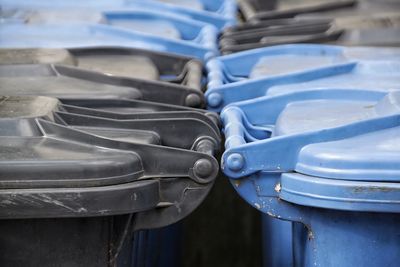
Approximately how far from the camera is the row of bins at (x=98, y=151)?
1.70 m

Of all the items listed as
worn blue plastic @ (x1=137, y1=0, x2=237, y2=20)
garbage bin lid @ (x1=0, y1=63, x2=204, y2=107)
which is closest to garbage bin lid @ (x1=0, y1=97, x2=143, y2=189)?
garbage bin lid @ (x1=0, y1=63, x2=204, y2=107)

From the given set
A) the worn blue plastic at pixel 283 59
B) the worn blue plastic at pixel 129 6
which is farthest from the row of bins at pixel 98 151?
the worn blue plastic at pixel 129 6

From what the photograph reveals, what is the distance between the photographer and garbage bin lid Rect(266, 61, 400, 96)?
2543mm

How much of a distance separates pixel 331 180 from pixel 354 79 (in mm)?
989

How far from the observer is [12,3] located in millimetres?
3830

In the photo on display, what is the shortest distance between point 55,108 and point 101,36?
1272 mm

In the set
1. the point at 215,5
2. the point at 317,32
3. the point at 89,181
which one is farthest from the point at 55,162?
the point at 215,5

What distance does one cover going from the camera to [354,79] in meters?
2.71

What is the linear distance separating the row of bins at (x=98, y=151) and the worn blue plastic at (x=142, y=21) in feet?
1.46

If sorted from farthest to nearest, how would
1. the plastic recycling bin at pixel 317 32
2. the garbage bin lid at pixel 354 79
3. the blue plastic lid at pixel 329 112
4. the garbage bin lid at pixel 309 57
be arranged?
the plastic recycling bin at pixel 317 32, the garbage bin lid at pixel 309 57, the garbage bin lid at pixel 354 79, the blue plastic lid at pixel 329 112

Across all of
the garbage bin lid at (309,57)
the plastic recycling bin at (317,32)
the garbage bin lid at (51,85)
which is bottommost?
the garbage bin lid at (51,85)

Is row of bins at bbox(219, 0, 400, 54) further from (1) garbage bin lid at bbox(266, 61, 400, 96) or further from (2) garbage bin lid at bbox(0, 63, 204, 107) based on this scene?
(2) garbage bin lid at bbox(0, 63, 204, 107)

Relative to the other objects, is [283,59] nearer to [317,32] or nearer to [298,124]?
[317,32]

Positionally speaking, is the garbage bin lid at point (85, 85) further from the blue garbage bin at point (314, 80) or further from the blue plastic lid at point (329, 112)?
the blue plastic lid at point (329, 112)
